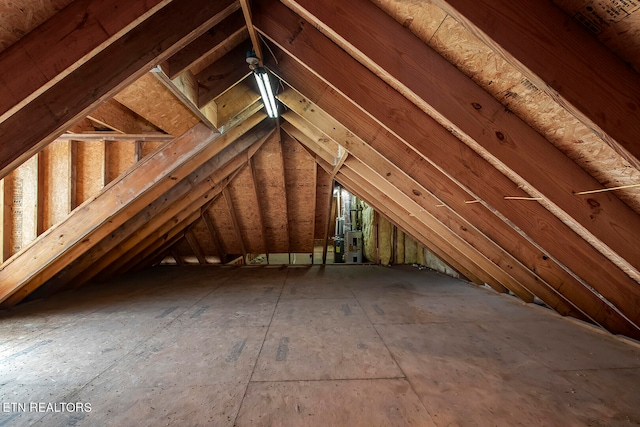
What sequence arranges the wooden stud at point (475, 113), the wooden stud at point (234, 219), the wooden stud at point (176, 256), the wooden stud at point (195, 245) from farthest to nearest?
the wooden stud at point (176, 256)
the wooden stud at point (195, 245)
the wooden stud at point (234, 219)
the wooden stud at point (475, 113)

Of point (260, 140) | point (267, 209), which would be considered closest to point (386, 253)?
point (267, 209)

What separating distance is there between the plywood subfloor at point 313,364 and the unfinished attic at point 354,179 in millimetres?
21

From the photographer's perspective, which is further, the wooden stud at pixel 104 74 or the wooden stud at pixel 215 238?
the wooden stud at pixel 215 238

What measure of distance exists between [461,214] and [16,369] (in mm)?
3854

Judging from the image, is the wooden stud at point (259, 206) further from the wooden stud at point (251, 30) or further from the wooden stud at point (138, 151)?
the wooden stud at point (251, 30)

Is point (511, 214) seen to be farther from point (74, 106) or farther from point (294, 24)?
point (74, 106)

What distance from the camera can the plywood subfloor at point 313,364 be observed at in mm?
1519

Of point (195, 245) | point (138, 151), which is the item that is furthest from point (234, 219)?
point (138, 151)

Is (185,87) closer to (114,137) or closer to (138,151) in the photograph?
(138,151)

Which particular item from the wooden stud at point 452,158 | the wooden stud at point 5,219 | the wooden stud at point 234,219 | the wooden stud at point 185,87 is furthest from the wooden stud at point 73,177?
the wooden stud at point 452,158

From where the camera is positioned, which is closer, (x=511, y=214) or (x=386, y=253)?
(x=511, y=214)

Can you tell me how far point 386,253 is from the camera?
274 inches

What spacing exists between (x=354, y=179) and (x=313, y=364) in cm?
286

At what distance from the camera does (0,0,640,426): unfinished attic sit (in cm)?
114
